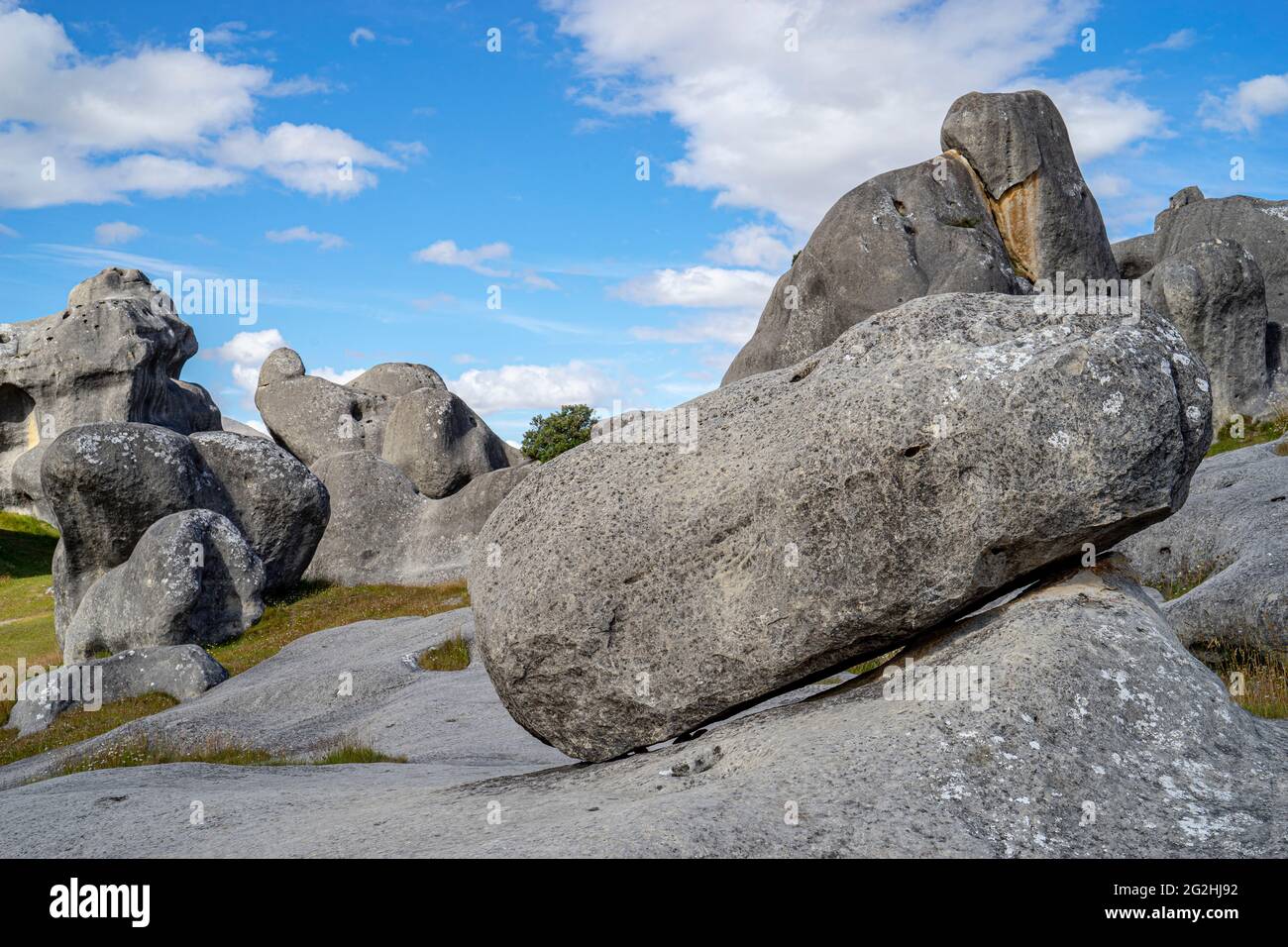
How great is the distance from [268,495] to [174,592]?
4.87 metres

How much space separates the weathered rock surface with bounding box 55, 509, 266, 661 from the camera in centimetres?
2006

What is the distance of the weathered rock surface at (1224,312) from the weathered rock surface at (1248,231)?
11.8ft

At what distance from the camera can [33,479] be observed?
Answer: 3747 cm

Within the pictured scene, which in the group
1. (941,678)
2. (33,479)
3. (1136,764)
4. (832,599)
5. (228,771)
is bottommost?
(228,771)

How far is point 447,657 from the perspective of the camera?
1614 centimetres

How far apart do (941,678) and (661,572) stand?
67.0 inches

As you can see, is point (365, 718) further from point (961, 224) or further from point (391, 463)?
point (391, 463)

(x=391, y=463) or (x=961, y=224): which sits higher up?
(x=961, y=224)

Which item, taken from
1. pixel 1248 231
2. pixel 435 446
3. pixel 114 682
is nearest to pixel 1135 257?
pixel 1248 231

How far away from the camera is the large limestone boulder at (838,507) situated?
5.93m

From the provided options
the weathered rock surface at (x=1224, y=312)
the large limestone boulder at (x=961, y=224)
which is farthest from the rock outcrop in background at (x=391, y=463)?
the weathered rock surface at (x=1224, y=312)

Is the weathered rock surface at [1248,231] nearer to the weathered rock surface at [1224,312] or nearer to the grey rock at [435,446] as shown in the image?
the weathered rock surface at [1224,312]
